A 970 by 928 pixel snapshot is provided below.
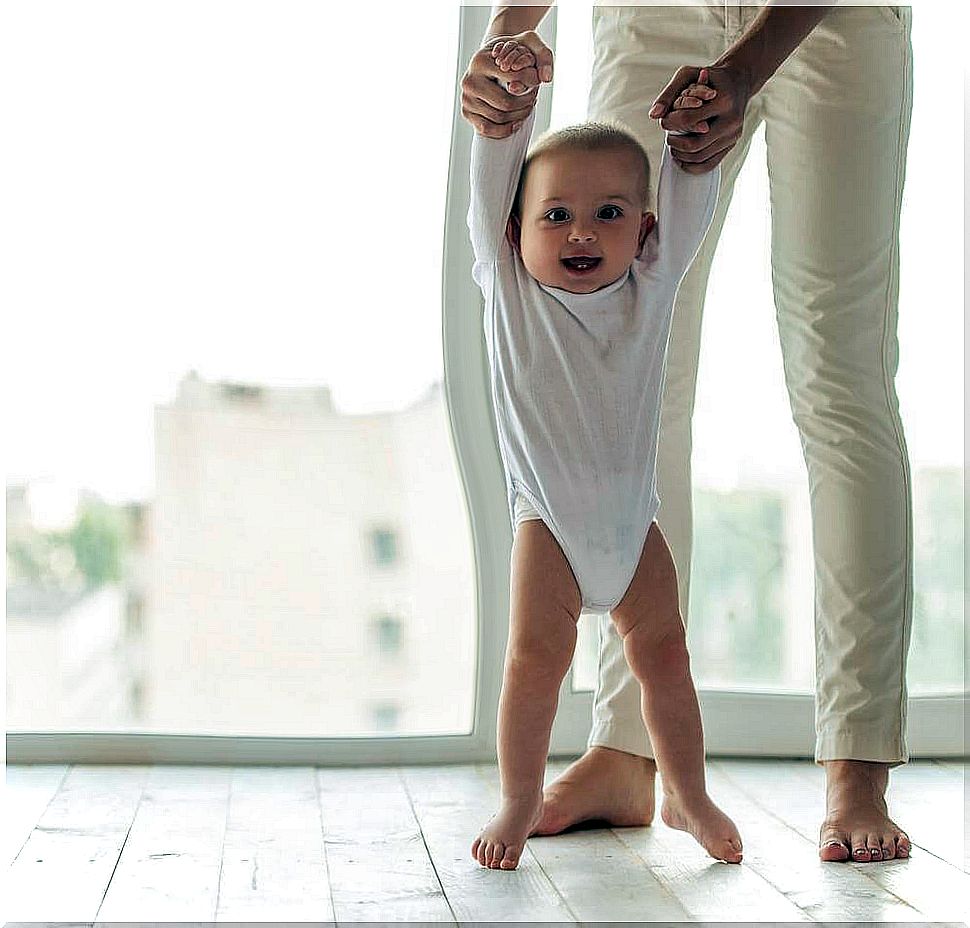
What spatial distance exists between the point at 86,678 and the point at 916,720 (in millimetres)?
1284

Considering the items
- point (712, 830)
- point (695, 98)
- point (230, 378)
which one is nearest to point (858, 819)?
point (712, 830)

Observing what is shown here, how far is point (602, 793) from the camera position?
1.47m

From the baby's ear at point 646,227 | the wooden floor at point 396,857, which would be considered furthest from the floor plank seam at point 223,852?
the baby's ear at point 646,227

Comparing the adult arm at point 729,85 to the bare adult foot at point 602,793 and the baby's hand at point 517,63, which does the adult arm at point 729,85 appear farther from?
the bare adult foot at point 602,793

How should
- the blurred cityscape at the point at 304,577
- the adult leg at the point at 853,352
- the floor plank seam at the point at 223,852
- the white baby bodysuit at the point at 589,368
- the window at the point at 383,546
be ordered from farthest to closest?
1. the window at the point at 383,546
2. the blurred cityscape at the point at 304,577
3. the adult leg at the point at 853,352
4. the white baby bodysuit at the point at 589,368
5. the floor plank seam at the point at 223,852

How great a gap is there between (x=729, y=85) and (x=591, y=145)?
0.46 feet

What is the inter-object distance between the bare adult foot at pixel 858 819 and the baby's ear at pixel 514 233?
659 mm

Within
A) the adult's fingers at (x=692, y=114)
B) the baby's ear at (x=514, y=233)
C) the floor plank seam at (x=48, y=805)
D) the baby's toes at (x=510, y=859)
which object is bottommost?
the floor plank seam at (x=48, y=805)

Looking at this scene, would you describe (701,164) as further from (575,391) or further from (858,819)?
(858,819)

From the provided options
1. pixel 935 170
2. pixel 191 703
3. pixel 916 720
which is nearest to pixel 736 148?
pixel 935 170

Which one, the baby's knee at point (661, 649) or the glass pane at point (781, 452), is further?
the glass pane at point (781, 452)

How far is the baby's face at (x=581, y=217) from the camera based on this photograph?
1233 millimetres

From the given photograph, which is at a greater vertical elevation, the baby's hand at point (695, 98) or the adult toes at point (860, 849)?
the baby's hand at point (695, 98)

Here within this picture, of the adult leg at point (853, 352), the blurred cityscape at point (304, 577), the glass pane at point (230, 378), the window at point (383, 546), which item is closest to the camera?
the adult leg at point (853, 352)
